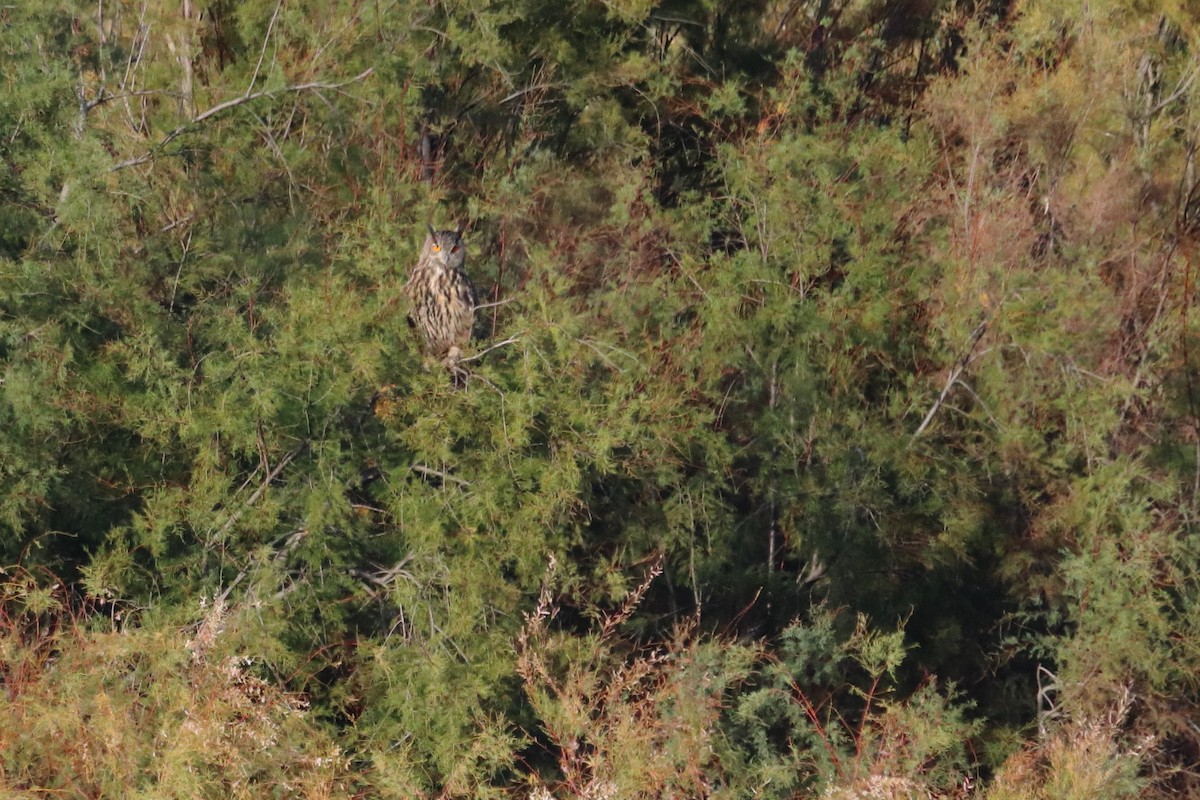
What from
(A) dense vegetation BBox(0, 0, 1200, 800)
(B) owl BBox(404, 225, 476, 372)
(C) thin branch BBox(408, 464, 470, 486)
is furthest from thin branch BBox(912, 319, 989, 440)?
(C) thin branch BBox(408, 464, 470, 486)

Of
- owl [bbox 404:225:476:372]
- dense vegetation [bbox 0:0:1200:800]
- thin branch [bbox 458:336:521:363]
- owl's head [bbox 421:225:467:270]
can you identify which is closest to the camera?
thin branch [bbox 458:336:521:363]

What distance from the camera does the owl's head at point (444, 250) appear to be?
6.22 m

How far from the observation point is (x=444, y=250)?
20.6 feet

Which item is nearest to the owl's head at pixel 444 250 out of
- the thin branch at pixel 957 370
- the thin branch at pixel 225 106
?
the thin branch at pixel 225 106

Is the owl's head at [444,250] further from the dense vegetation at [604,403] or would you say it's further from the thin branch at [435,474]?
the thin branch at [435,474]

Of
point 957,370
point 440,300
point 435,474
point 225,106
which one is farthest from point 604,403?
point 957,370

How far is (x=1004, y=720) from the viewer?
8.28 metres

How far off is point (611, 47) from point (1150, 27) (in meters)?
4.03

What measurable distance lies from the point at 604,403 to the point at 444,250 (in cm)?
119

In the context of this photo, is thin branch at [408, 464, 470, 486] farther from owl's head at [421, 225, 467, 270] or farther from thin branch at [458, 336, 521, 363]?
owl's head at [421, 225, 467, 270]

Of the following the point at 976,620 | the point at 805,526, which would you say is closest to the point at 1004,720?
the point at 976,620

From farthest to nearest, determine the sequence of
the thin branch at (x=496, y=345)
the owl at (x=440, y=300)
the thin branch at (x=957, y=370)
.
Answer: the thin branch at (x=957, y=370)
the owl at (x=440, y=300)
the thin branch at (x=496, y=345)

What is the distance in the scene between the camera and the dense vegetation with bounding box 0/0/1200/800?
5141 mm

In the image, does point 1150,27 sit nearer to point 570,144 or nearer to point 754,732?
point 570,144
